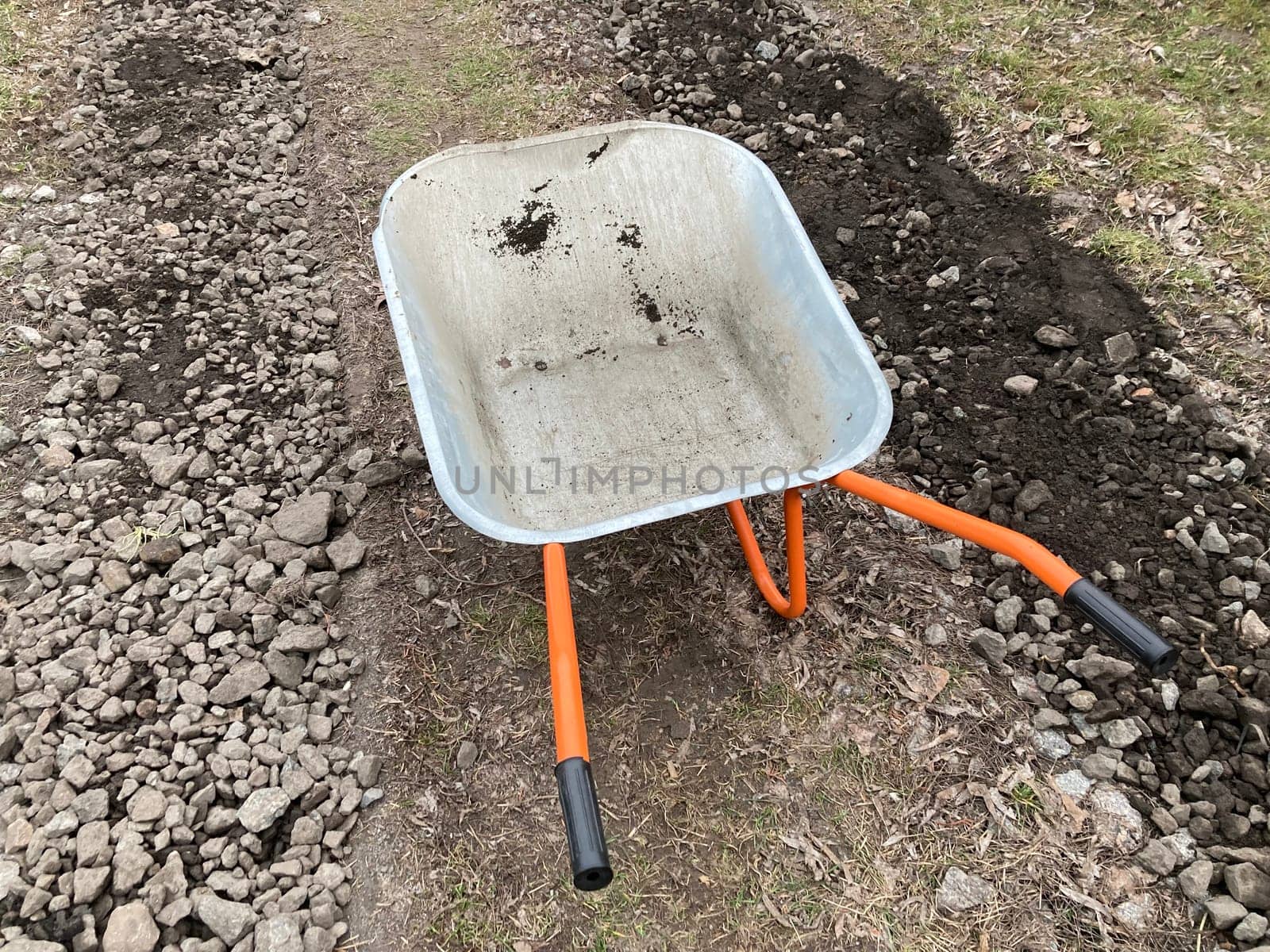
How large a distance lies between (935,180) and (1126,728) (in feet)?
7.25

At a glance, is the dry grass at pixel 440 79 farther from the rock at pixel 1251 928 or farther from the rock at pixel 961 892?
the rock at pixel 1251 928

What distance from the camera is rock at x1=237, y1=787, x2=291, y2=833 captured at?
1.85 metres

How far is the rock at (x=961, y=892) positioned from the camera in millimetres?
1795

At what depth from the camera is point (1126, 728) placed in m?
1.95

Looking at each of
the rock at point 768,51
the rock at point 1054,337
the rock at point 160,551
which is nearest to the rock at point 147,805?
the rock at point 160,551

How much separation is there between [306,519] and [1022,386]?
2336mm

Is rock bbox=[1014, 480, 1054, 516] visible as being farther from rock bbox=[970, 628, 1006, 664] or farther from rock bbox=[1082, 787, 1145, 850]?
rock bbox=[1082, 787, 1145, 850]

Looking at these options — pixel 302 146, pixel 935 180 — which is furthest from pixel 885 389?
pixel 302 146

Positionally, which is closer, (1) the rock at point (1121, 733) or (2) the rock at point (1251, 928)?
(2) the rock at point (1251, 928)

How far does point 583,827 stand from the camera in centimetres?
117

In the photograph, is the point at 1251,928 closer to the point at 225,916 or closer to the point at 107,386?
the point at 225,916

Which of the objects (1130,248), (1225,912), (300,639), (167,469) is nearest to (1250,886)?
(1225,912)

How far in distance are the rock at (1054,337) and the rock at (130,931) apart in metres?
2.99

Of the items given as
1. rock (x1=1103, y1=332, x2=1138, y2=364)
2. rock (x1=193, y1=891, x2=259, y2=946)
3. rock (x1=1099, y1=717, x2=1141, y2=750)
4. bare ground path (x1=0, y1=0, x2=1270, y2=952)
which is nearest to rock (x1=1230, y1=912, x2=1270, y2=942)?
bare ground path (x1=0, y1=0, x2=1270, y2=952)
